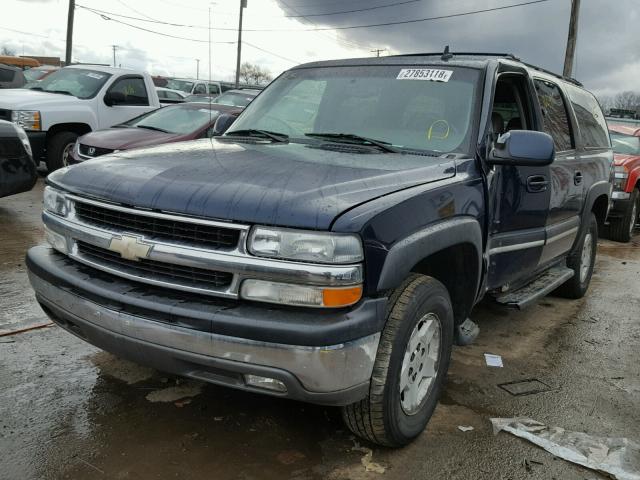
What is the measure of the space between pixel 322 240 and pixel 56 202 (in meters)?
1.50

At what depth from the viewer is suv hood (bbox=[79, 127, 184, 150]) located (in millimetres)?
7973

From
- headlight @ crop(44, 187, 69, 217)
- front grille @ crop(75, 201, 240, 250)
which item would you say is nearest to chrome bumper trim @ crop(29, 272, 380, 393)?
front grille @ crop(75, 201, 240, 250)

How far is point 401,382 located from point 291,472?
62cm

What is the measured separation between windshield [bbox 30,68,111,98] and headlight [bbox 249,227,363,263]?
8.97 metres

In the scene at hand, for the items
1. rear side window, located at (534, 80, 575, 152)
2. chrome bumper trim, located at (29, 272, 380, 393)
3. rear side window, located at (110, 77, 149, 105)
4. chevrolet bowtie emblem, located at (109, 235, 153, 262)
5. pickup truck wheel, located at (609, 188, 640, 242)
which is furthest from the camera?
rear side window, located at (110, 77, 149, 105)

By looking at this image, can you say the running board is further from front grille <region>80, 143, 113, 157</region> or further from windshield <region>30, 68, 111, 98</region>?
windshield <region>30, 68, 111, 98</region>

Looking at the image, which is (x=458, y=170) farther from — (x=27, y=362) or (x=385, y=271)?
(x=27, y=362)

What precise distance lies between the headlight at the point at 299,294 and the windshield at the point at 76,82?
8979 mm

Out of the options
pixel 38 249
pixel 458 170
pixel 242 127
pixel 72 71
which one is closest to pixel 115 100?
pixel 72 71

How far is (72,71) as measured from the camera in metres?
10.8

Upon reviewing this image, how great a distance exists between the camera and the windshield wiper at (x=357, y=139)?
3257 mm

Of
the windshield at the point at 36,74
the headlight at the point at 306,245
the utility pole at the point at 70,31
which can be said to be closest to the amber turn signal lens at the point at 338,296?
the headlight at the point at 306,245

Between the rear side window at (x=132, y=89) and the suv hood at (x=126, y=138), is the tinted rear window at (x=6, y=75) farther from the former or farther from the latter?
the suv hood at (x=126, y=138)

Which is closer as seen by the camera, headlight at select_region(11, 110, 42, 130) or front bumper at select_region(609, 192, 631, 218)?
front bumper at select_region(609, 192, 631, 218)
